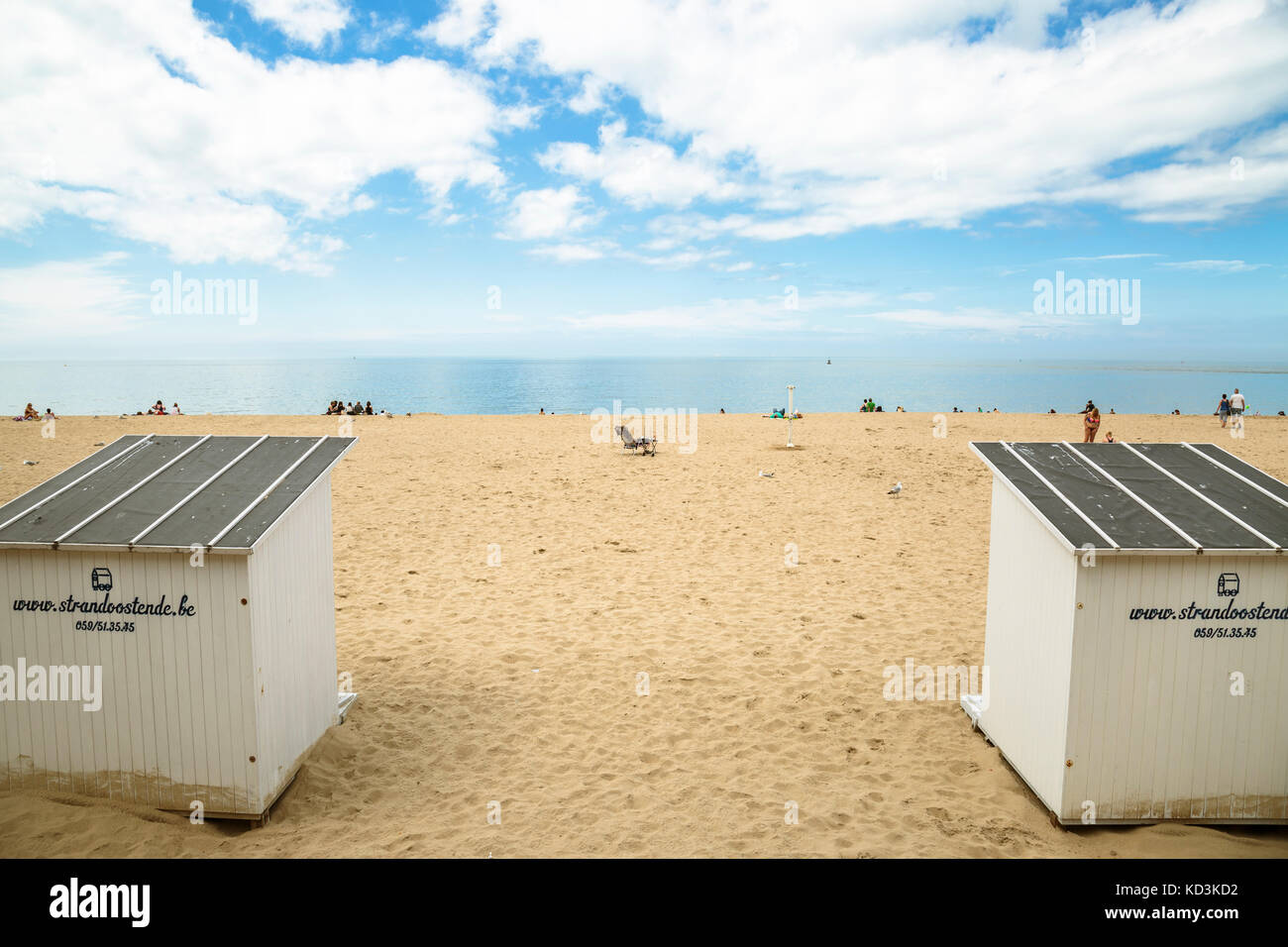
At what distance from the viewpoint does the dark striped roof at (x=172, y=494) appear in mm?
4289

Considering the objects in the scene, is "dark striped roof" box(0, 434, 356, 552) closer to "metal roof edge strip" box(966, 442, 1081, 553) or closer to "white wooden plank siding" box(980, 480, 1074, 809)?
"metal roof edge strip" box(966, 442, 1081, 553)

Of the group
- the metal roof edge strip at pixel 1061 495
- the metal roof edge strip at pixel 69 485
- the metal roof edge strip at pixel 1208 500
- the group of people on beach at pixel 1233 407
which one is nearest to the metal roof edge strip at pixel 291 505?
the metal roof edge strip at pixel 69 485

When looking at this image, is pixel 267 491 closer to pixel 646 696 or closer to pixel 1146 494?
pixel 646 696

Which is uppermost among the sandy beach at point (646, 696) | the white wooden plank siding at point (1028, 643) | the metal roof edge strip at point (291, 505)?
the metal roof edge strip at point (291, 505)

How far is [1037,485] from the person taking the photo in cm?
477

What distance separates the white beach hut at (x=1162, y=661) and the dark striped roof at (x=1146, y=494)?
17 millimetres

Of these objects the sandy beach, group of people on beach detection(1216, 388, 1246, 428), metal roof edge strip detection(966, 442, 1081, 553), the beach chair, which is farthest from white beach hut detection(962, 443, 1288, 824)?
group of people on beach detection(1216, 388, 1246, 428)

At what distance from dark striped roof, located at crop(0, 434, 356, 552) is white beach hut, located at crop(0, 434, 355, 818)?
0.05 feet

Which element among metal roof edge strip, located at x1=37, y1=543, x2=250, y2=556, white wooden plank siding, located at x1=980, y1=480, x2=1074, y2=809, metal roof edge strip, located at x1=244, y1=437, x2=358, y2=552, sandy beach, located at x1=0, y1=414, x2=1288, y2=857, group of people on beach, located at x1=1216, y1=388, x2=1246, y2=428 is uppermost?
group of people on beach, located at x1=1216, y1=388, x2=1246, y2=428

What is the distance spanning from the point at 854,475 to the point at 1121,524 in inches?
507

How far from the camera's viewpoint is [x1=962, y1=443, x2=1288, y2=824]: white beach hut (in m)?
4.11

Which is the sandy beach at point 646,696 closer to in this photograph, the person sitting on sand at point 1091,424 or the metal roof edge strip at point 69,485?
the metal roof edge strip at point 69,485

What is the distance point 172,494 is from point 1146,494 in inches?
259

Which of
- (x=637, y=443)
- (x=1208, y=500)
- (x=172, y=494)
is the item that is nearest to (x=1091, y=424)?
(x=637, y=443)
